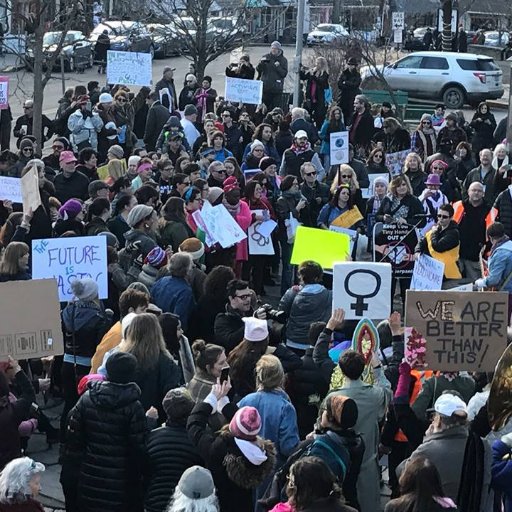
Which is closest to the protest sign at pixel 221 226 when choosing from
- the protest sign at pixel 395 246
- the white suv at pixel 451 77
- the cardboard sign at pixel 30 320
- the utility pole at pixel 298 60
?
the protest sign at pixel 395 246

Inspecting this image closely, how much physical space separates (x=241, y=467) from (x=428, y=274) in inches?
179

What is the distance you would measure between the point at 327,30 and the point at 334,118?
30.8 m

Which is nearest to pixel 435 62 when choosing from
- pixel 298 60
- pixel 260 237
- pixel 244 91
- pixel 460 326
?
pixel 298 60

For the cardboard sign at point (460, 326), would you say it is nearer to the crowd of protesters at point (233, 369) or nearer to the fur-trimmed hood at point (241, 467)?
the crowd of protesters at point (233, 369)

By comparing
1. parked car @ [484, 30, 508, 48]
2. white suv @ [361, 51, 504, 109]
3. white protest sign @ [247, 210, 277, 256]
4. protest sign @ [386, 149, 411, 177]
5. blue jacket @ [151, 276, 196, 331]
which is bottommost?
parked car @ [484, 30, 508, 48]

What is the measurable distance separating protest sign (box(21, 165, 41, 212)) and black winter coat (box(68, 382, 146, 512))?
14.6 ft

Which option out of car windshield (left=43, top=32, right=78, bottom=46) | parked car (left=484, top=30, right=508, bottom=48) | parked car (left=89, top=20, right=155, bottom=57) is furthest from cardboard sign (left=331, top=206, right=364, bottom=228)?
parked car (left=484, top=30, right=508, bottom=48)

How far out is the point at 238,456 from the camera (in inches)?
243

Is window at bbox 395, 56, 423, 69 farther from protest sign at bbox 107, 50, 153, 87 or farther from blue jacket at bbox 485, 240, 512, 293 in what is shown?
blue jacket at bbox 485, 240, 512, 293

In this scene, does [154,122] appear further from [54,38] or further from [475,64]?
[475,64]

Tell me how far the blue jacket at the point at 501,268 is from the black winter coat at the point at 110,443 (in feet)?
16.6

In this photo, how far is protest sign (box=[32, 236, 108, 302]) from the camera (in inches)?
371

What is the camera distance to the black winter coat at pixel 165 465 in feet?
21.1

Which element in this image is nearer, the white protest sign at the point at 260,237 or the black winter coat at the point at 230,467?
the black winter coat at the point at 230,467
